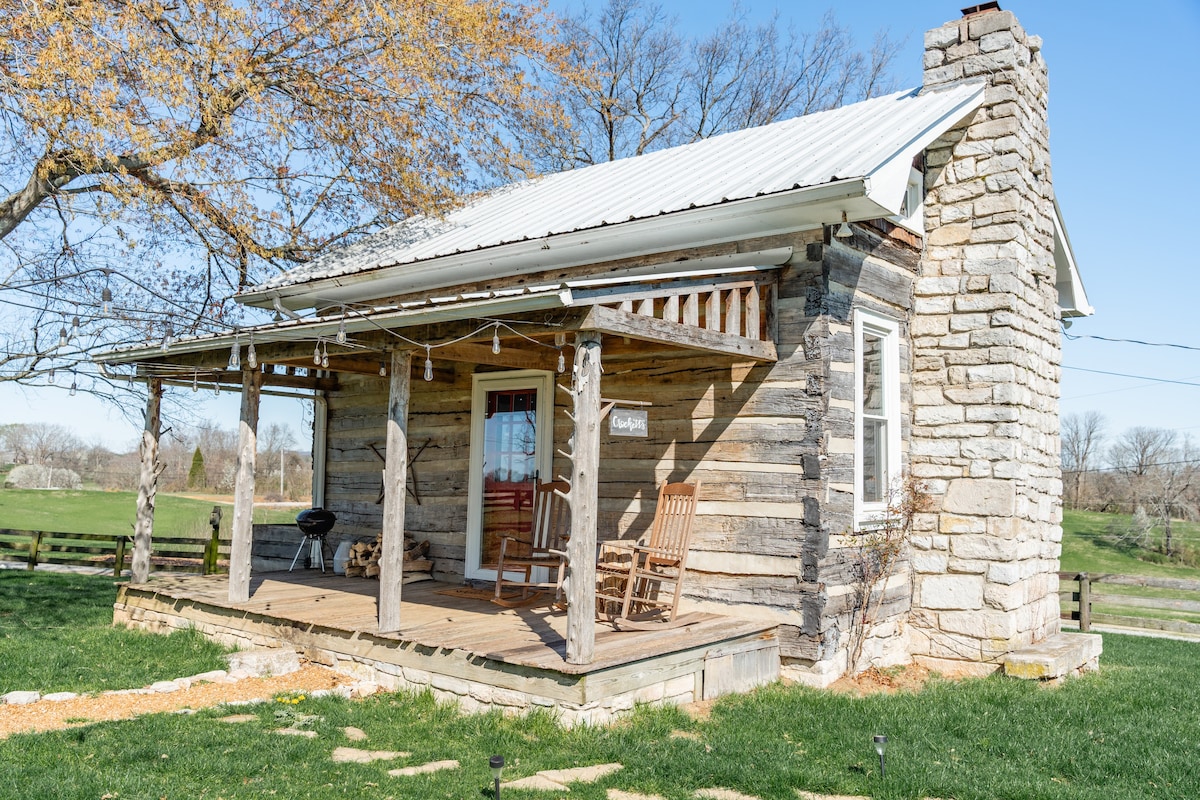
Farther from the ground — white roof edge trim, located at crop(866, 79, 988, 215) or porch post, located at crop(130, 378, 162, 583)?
white roof edge trim, located at crop(866, 79, 988, 215)

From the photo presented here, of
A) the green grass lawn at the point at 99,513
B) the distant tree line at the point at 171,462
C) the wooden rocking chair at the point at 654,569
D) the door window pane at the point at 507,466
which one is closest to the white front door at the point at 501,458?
the door window pane at the point at 507,466

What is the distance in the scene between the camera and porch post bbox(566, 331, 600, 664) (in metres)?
5.50

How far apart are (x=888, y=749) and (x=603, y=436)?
3763 millimetres

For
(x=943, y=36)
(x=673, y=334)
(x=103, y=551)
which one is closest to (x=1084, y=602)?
(x=943, y=36)

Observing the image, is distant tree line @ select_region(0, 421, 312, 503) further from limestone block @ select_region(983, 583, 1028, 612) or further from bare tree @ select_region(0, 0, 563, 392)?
limestone block @ select_region(983, 583, 1028, 612)

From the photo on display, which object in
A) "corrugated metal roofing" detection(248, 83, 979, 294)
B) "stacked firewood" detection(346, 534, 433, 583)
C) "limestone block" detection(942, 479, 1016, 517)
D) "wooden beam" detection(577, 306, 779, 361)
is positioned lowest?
"stacked firewood" detection(346, 534, 433, 583)

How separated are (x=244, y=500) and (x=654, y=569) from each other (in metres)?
3.68

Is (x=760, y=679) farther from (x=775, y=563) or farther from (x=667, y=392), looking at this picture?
(x=667, y=392)

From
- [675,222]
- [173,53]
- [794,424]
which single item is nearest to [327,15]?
[173,53]

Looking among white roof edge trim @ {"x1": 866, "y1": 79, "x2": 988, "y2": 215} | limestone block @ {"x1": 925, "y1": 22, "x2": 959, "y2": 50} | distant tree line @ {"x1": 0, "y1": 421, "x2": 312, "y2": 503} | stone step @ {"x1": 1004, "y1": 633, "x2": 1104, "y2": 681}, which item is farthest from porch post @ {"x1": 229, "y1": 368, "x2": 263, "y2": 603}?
distant tree line @ {"x1": 0, "y1": 421, "x2": 312, "y2": 503}

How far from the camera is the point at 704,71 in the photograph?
23.7 m

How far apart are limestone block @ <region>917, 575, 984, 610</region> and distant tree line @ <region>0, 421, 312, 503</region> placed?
104 ft

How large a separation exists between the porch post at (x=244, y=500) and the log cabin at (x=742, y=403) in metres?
0.03

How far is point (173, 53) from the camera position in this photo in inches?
360
